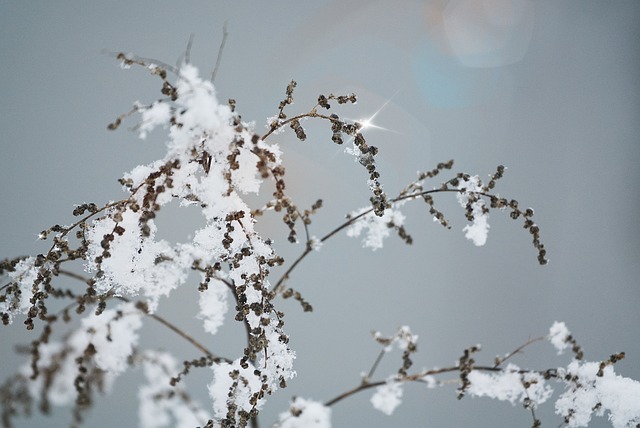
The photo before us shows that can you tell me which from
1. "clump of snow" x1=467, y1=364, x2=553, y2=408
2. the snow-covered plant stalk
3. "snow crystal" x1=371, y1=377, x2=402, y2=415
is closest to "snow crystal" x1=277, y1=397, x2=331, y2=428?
the snow-covered plant stalk

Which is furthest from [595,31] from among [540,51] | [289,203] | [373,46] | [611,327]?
[289,203]

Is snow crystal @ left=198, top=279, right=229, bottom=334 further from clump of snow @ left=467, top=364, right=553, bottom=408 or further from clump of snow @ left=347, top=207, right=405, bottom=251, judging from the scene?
clump of snow @ left=467, top=364, right=553, bottom=408

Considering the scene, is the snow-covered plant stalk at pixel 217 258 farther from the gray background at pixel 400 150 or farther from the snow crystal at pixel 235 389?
the gray background at pixel 400 150

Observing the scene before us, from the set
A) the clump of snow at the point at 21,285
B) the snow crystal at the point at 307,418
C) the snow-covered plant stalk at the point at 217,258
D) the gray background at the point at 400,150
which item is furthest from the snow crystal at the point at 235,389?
the gray background at the point at 400,150

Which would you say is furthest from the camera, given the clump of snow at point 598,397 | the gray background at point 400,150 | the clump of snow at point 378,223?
the gray background at point 400,150

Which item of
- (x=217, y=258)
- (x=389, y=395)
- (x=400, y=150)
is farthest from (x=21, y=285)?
(x=400, y=150)

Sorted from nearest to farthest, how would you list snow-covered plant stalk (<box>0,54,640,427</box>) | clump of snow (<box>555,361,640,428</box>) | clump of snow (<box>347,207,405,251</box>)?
snow-covered plant stalk (<box>0,54,640,427</box>)
clump of snow (<box>555,361,640,428</box>)
clump of snow (<box>347,207,405,251</box>)

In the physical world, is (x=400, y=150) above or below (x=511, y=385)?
above

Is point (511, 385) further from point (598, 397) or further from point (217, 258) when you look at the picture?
point (217, 258)

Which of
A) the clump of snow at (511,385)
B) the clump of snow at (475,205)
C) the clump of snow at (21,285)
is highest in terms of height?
the clump of snow at (475,205)
